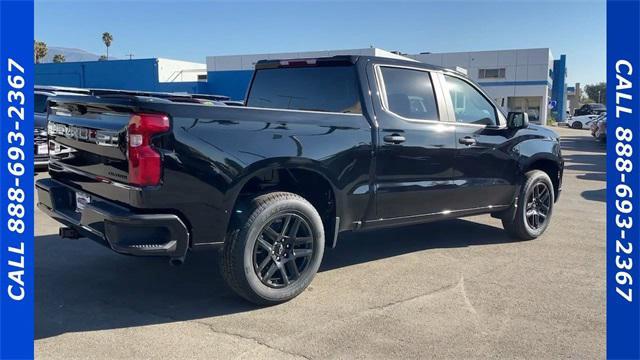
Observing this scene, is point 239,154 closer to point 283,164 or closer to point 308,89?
point 283,164

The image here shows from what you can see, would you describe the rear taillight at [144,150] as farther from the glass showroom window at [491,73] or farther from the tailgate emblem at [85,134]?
the glass showroom window at [491,73]

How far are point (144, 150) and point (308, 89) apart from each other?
2.04 meters

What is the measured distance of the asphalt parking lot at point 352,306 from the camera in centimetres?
360

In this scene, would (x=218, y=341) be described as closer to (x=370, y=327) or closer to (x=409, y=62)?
(x=370, y=327)

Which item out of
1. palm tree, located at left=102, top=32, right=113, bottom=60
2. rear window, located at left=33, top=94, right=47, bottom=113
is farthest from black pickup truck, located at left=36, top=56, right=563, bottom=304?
palm tree, located at left=102, top=32, right=113, bottom=60


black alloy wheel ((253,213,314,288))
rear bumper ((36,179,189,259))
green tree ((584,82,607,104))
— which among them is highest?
green tree ((584,82,607,104))

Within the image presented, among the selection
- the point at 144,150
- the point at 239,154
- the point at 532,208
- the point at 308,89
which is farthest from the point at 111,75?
the point at 144,150

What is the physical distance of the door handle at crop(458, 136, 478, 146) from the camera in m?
5.59

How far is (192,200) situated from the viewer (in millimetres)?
3781

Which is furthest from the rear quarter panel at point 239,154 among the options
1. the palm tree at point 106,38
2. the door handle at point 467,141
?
the palm tree at point 106,38

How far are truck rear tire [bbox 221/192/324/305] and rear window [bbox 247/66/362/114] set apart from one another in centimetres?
110

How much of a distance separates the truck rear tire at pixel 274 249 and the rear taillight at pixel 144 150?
2.48 ft

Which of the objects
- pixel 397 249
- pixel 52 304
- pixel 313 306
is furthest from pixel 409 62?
pixel 52 304

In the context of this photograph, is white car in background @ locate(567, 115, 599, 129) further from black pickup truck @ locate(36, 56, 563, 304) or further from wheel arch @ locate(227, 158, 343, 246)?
wheel arch @ locate(227, 158, 343, 246)
